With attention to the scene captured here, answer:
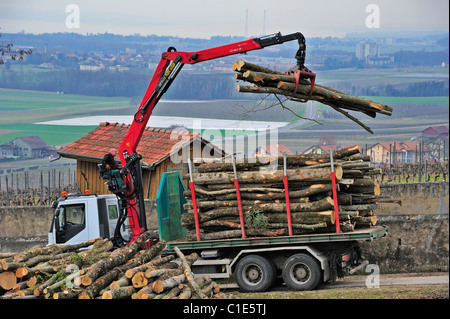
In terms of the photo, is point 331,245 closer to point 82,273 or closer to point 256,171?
point 256,171

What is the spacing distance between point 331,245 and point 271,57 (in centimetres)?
3883

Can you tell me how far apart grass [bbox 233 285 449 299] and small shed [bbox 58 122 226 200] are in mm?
9558

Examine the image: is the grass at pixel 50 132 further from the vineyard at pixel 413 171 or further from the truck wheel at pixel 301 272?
the truck wheel at pixel 301 272

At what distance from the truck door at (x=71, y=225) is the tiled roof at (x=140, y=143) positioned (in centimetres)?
666

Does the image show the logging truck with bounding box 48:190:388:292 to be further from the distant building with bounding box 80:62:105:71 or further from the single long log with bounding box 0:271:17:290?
the distant building with bounding box 80:62:105:71

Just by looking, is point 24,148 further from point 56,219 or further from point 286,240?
point 286,240

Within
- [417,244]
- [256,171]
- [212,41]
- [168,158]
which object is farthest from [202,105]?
[256,171]

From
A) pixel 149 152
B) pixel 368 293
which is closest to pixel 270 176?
pixel 368 293

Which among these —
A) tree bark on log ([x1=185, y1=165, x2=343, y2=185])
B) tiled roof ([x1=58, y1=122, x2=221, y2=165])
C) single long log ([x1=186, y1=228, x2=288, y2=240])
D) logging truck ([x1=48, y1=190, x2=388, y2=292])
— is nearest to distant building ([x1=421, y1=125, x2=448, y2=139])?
tiled roof ([x1=58, y1=122, x2=221, y2=165])

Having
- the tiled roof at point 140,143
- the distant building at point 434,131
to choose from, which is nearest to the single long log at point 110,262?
the tiled roof at point 140,143

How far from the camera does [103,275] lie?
13453 millimetres

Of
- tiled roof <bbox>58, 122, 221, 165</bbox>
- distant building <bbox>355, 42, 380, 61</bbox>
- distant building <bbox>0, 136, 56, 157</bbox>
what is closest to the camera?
tiled roof <bbox>58, 122, 221, 165</bbox>

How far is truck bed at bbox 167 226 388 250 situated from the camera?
1407 centimetres

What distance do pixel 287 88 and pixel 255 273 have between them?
4.16 meters
